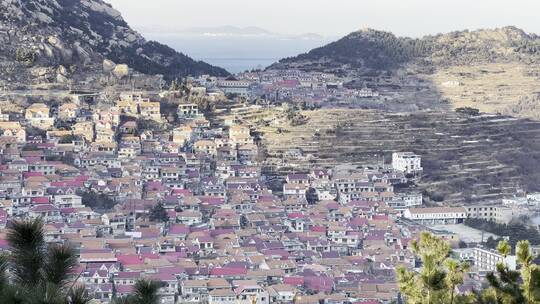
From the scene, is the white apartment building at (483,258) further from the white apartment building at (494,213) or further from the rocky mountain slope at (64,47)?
the rocky mountain slope at (64,47)

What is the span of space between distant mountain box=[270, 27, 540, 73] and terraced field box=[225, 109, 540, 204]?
1232cm

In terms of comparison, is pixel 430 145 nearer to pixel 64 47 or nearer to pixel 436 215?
pixel 436 215

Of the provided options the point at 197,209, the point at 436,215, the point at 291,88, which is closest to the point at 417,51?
the point at 291,88

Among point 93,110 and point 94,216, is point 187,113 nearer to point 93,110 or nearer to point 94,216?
point 93,110

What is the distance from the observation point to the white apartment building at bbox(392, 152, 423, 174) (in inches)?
1188

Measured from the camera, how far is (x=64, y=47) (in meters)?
35.3

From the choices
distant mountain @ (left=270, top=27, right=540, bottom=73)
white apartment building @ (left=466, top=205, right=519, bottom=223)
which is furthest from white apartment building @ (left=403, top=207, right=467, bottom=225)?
distant mountain @ (left=270, top=27, right=540, bottom=73)

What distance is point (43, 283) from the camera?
538 centimetres

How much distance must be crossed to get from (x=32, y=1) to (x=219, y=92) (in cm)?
862

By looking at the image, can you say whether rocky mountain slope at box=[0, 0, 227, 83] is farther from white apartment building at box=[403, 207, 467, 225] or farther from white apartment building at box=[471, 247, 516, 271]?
white apartment building at box=[471, 247, 516, 271]

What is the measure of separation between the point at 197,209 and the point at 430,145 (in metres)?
10.2

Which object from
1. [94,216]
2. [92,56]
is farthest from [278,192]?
[92,56]

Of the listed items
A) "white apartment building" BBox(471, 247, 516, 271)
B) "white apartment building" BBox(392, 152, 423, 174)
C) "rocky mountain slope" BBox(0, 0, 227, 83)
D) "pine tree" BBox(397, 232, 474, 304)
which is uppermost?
"rocky mountain slope" BBox(0, 0, 227, 83)

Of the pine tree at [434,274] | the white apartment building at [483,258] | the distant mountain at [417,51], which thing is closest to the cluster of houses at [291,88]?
the distant mountain at [417,51]
